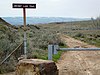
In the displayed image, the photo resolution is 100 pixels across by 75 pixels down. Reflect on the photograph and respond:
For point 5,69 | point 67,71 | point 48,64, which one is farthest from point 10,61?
point 48,64

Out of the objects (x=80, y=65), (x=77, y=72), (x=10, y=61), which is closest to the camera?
(x=77, y=72)

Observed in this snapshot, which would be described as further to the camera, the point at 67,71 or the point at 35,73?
the point at 67,71

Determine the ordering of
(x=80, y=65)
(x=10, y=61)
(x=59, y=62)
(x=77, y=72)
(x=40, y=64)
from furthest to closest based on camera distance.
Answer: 1. (x=59, y=62)
2. (x=80, y=65)
3. (x=10, y=61)
4. (x=77, y=72)
5. (x=40, y=64)

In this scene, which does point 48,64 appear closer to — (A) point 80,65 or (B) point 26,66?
(B) point 26,66

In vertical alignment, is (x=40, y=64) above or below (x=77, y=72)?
above

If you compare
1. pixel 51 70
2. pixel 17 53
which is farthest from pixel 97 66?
pixel 51 70

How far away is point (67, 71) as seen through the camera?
13.9 m

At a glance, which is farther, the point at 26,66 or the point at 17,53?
the point at 17,53

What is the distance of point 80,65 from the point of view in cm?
A: 1564

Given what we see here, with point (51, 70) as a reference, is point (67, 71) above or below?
below

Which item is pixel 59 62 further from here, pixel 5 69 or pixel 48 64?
pixel 48 64

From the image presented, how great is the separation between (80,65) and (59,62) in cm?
162

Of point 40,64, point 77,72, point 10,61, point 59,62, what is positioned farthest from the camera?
point 59,62

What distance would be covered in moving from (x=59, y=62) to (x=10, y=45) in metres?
2.86
